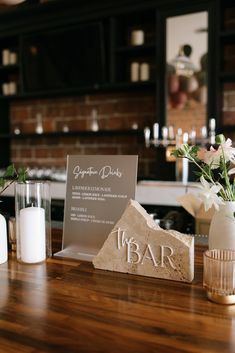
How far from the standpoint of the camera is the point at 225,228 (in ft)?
2.79

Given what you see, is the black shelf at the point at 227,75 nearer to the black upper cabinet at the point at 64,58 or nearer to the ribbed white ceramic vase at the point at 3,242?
the black upper cabinet at the point at 64,58

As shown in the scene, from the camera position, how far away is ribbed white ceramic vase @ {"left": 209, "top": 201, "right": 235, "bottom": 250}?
2.77 ft

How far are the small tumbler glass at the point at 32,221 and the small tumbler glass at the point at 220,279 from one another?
1.49 feet

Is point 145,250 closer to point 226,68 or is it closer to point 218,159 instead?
point 218,159

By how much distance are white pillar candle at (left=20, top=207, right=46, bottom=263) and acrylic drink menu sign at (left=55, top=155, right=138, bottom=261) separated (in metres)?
0.09

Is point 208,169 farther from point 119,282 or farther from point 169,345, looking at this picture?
point 169,345

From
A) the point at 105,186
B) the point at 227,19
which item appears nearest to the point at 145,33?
the point at 227,19

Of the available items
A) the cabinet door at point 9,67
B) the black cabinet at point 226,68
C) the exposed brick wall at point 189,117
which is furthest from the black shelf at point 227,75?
the cabinet door at point 9,67

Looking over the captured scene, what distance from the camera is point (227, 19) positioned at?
123 inches

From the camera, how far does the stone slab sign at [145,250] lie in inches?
31.0

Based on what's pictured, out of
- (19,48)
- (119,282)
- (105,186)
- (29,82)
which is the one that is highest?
(19,48)

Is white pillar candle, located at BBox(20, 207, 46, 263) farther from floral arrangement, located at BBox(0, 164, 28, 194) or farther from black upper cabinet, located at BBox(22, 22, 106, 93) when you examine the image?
black upper cabinet, located at BBox(22, 22, 106, 93)

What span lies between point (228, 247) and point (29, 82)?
10.6 feet

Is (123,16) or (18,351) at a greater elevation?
(123,16)
